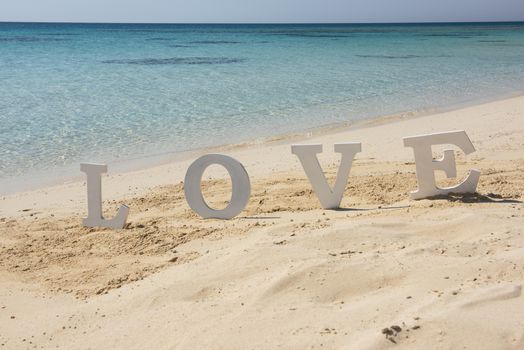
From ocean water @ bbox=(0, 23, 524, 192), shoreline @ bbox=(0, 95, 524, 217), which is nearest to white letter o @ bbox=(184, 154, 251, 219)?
shoreline @ bbox=(0, 95, 524, 217)

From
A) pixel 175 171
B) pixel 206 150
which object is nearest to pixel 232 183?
pixel 175 171

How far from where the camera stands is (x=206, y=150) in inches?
393

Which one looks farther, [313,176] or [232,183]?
[313,176]

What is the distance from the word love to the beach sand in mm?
132

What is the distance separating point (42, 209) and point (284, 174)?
2.84 meters

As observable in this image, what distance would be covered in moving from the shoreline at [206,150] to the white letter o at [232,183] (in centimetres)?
323

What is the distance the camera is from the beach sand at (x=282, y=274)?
3.16 m

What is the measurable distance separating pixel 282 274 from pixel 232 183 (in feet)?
5.72

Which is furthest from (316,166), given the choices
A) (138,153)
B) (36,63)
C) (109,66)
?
(36,63)

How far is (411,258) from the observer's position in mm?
3865

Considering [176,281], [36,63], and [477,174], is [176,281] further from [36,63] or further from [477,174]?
[36,63]

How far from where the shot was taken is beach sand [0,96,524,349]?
3.16 metres

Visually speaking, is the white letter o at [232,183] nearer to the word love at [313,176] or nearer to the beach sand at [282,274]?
the word love at [313,176]

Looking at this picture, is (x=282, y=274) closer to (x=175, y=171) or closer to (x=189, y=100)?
(x=175, y=171)
